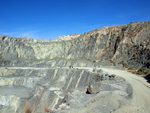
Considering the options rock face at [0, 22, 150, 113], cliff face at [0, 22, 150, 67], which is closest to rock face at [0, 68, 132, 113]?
rock face at [0, 22, 150, 113]

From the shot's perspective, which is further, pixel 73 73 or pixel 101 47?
pixel 101 47

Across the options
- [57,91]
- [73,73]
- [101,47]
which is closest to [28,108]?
[57,91]

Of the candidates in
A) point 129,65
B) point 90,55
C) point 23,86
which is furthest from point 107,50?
point 23,86

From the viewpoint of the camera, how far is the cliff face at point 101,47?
29481 mm

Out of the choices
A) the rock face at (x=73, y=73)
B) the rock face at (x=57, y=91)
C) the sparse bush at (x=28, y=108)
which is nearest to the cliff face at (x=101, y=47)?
the rock face at (x=73, y=73)

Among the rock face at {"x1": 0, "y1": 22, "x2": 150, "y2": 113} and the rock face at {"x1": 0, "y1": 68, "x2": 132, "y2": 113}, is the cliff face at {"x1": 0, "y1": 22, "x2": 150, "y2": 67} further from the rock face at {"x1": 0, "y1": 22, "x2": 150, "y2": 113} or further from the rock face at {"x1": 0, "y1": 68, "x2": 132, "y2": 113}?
the rock face at {"x1": 0, "y1": 68, "x2": 132, "y2": 113}

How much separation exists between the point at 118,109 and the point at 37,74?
24.2m

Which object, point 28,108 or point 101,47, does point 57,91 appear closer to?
point 28,108

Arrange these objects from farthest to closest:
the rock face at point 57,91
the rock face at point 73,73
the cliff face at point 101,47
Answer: the cliff face at point 101,47 < the rock face at point 73,73 < the rock face at point 57,91

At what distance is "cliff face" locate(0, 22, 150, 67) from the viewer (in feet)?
96.7

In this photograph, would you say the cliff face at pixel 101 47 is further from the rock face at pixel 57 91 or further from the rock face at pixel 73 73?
the rock face at pixel 57 91

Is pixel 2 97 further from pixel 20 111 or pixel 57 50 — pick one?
pixel 57 50

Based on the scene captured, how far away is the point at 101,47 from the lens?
42781 millimetres

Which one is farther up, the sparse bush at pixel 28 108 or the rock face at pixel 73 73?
the rock face at pixel 73 73
